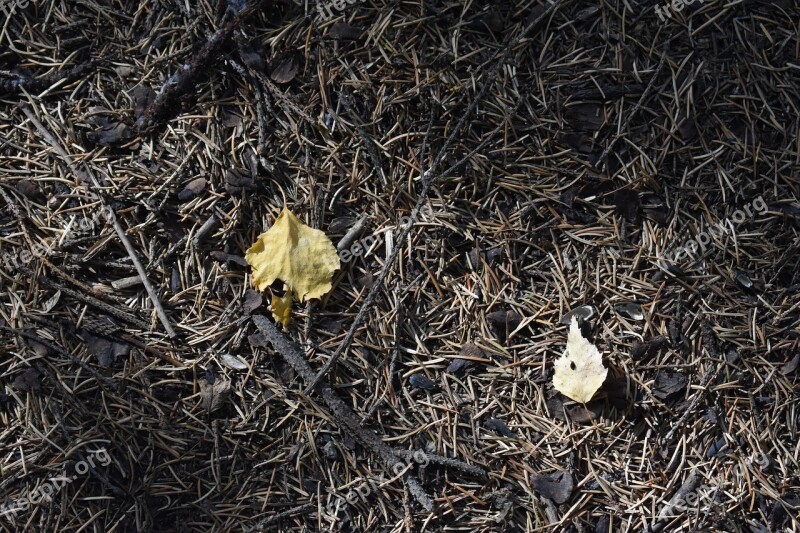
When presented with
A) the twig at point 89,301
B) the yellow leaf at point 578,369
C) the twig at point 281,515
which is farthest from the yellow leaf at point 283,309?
the yellow leaf at point 578,369

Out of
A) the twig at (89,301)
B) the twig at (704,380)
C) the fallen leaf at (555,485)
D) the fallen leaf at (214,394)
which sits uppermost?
the twig at (89,301)

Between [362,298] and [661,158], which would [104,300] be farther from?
[661,158]

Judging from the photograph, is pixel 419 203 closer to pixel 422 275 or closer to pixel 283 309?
pixel 422 275

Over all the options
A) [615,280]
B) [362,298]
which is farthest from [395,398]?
[615,280]

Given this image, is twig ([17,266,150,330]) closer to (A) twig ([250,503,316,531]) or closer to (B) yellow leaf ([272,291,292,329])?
(B) yellow leaf ([272,291,292,329])

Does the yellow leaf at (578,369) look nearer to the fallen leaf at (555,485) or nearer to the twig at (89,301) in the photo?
the fallen leaf at (555,485)
